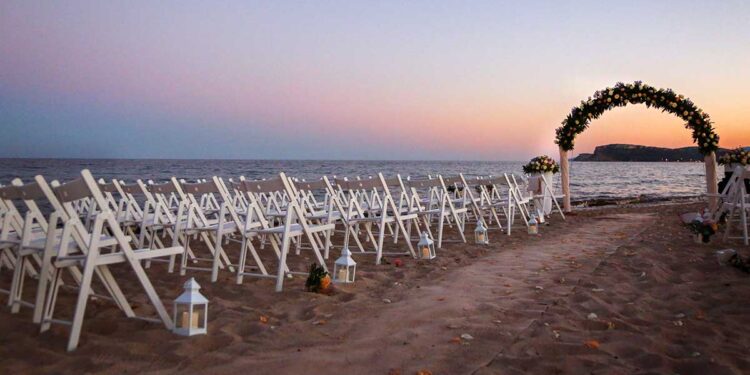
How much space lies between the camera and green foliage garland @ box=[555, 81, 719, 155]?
38.2 ft

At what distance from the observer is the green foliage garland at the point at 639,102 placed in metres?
11.6

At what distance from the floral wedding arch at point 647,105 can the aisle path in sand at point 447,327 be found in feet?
24.9

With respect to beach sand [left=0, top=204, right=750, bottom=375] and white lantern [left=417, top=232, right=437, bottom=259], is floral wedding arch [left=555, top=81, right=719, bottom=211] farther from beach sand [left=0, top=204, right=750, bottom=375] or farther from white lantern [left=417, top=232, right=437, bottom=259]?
white lantern [left=417, top=232, right=437, bottom=259]

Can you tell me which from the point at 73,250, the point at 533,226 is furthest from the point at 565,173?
the point at 73,250

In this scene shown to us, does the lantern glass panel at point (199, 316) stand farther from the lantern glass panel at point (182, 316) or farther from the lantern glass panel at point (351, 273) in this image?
the lantern glass panel at point (351, 273)

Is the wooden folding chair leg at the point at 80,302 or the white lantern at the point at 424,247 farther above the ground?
the wooden folding chair leg at the point at 80,302

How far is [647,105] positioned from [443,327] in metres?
11.0

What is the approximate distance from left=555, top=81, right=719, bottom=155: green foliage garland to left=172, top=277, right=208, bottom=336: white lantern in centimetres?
1117

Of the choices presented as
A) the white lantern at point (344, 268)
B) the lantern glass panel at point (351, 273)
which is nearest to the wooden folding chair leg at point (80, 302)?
the white lantern at point (344, 268)

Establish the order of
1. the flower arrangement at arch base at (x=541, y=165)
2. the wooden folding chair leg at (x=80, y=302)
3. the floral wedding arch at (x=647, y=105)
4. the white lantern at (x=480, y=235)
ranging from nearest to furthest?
the wooden folding chair leg at (x=80, y=302) < the white lantern at (x=480, y=235) < the floral wedding arch at (x=647, y=105) < the flower arrangement at arch base at (x=541, y=165)

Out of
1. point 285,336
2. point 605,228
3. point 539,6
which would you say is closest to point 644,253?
point 605,228

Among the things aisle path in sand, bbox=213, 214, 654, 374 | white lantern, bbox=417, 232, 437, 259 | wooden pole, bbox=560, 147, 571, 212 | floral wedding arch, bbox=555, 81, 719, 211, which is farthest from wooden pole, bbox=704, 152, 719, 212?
white lantern, bbox=417, 232, 437, 259

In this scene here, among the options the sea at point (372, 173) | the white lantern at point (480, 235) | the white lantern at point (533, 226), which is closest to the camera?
the white lantern at point (480, 235)

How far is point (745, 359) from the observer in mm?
2723
